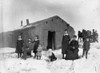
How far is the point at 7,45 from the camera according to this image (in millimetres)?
17359

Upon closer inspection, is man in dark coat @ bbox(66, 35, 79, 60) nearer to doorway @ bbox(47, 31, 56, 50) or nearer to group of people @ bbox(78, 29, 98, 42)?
group of people @ bbox(78, 29, 98, 42)

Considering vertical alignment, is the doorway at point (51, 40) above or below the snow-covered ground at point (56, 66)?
above

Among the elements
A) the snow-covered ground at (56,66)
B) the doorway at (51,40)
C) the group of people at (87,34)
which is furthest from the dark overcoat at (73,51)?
the doorway at (51,40)

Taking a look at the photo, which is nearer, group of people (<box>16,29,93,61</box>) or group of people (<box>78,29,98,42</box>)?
group of people (<box>16,29,93,61</box>)

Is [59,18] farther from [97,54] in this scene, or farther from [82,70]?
[82,70]

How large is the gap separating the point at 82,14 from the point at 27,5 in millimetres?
3246

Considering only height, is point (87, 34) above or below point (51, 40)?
above

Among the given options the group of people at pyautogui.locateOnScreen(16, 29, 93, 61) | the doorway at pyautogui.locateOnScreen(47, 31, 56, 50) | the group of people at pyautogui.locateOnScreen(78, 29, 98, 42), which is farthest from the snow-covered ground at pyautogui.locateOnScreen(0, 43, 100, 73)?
the doorway at pyautogui.locateOnScreen(47, 31, 56, 50)

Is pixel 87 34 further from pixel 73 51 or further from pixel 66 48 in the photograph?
pixel 73 51

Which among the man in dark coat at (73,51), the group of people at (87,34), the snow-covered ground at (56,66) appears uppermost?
the group of people at (87,34)

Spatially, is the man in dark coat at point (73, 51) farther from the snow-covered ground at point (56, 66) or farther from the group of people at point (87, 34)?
the group of people at point (87, 34)

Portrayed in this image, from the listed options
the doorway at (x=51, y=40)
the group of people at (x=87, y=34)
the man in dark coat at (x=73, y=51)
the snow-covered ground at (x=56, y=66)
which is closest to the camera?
the snow-covered ground at (x=56, y=66)

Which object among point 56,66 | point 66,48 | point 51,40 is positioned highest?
point 51,40

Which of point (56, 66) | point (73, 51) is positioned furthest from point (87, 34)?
point (56, 66)
